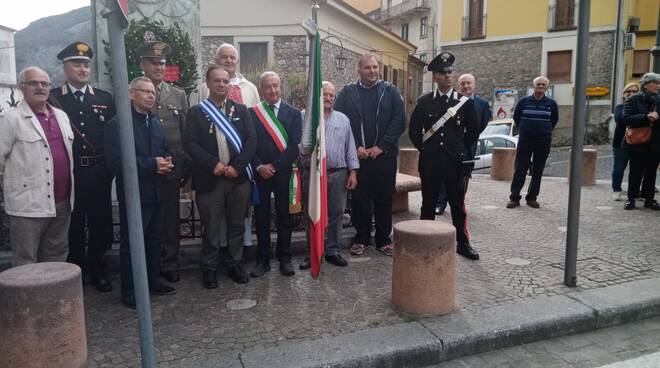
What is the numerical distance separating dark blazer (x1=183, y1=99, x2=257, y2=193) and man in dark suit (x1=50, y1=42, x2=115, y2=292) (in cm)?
71

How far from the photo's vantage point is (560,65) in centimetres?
2864

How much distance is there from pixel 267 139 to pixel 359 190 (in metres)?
1.26

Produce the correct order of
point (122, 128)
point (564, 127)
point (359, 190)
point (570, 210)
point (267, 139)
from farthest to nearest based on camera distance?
point (564, 127) → point (359, 190) → point (267, 139) → point (570, 210) → point (122, 128)

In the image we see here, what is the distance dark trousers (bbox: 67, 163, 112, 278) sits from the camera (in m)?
4.34

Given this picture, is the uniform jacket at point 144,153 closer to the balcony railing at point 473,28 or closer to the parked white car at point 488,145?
the parked white car at point 488,145

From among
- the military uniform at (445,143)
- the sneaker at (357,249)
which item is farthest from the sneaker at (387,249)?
the military uniform at (445,143)

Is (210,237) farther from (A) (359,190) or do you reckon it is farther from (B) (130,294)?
(A) (359,190)

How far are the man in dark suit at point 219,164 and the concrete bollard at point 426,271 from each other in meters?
1.58

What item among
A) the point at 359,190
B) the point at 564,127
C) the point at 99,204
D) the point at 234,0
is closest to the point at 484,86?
the point at 564,127

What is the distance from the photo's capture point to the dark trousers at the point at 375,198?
5457 mm

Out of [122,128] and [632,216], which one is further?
[632,216]

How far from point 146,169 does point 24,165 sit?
854mm

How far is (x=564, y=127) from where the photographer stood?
28.6 metres

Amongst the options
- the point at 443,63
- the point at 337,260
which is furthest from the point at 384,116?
the point at 337,260
